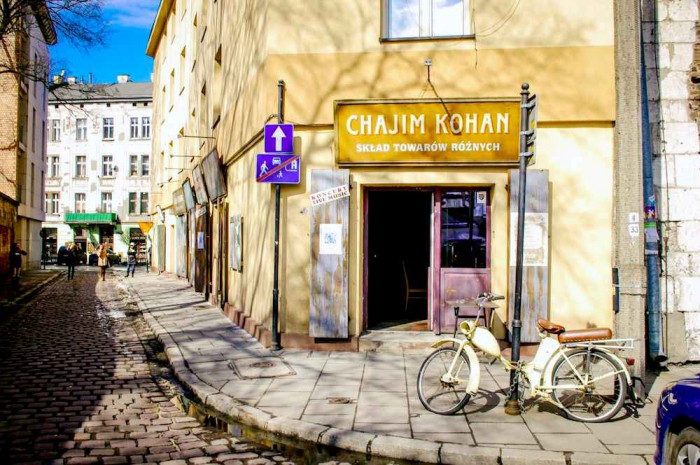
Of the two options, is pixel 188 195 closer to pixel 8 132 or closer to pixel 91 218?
pixel 8 132

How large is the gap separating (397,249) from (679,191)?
6.04 m

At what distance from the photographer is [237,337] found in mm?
10758

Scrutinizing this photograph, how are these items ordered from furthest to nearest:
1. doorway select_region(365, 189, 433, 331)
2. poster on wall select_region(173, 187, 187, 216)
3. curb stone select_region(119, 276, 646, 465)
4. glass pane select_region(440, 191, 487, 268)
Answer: poster on wall select_region(173, 187, 187, 216) < doorway select_region(365, 189, 433, 331) < glass pane select_region(440, 191, 487, 268) < curb stone select_region(119, 276, 646, 465)

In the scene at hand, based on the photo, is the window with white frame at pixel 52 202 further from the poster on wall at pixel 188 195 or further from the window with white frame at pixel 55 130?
the poster on wall at pixel 188 195

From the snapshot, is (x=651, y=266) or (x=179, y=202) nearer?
(x=651, y=266)

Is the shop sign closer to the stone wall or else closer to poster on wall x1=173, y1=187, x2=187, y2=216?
the stone wall

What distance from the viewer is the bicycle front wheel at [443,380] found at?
618cm

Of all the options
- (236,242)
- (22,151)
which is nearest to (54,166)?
(22,151)

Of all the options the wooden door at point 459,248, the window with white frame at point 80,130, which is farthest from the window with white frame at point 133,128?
the wooden door at point 459,248

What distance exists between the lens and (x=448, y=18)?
9445mm

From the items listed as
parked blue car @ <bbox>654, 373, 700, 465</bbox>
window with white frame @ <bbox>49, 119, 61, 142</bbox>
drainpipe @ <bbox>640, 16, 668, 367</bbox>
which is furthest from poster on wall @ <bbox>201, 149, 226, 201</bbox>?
window with white frame @ <bbox>49, 119, 61, 142</bbox>

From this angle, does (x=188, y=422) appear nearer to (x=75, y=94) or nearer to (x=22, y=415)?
(x=22, y=415)

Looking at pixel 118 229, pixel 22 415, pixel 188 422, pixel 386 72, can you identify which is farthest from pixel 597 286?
pixel 118 229

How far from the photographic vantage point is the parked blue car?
384cm
